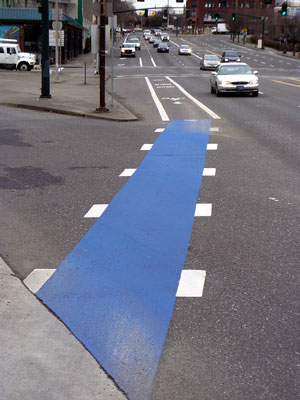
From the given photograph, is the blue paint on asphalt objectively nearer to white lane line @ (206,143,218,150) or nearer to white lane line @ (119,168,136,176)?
white lane line @ (119,168,136,176)

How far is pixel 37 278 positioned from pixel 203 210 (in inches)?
123

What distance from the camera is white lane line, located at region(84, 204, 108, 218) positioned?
867cm

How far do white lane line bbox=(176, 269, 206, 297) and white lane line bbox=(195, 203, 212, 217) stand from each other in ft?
7.25

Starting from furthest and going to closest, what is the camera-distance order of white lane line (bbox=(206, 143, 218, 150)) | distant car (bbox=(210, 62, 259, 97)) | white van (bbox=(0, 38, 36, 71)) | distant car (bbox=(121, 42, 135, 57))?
1. distant car (bbox=(121, 42, 135, 57))
2. white van (bbox=(0, 38, 36, 71))
3. distant car (bbox=(210, 62, 259, 97))
4. white lane line (bbox=(206, 143, 218, 150))

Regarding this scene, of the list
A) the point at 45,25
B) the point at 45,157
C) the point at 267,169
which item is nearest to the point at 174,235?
the point at 267,169

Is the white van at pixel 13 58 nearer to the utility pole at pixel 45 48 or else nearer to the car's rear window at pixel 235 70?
the car's rear window at pixel 235 70

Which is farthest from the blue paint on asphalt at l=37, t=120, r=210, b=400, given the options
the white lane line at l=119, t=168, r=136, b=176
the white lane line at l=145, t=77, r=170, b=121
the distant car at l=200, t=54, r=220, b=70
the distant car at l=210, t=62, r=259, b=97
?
the distant car at l=200, t=54, r=220, b=70

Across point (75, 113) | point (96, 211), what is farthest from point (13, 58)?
point (96, 211)

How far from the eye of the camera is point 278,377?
4.30m

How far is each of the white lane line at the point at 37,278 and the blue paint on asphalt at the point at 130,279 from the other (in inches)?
2.7

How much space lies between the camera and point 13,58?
5253cm

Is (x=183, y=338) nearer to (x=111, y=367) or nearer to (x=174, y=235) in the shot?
(x=111, y=367)

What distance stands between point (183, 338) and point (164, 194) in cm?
517

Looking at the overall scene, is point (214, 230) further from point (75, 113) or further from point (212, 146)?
point (75, 113)
